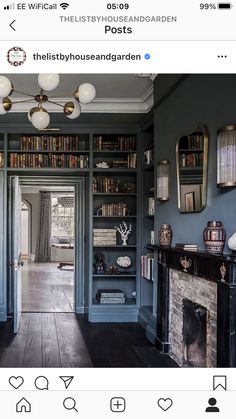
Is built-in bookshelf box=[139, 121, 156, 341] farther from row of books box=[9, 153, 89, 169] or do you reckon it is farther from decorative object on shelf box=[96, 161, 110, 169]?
row of books box=[9, 153, 89, 169]

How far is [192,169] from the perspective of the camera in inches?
110

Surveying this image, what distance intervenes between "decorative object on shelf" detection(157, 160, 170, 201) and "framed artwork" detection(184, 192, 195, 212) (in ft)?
1.59

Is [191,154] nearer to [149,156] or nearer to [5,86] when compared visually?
[5,86]

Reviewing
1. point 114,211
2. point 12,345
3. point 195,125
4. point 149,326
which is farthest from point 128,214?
point 195,125

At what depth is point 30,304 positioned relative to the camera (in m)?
Result: 5.66

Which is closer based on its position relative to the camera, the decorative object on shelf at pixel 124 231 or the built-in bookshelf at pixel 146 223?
the built-in bookshelf at pixel 146 223

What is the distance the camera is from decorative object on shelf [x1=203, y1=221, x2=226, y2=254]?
7.26 ft

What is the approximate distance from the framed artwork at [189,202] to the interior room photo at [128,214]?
15 mm

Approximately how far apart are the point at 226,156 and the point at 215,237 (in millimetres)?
468

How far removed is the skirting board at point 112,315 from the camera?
4.73 meters

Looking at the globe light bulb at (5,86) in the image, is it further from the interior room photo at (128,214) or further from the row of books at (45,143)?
the row of books at (45,143)
